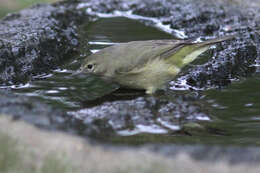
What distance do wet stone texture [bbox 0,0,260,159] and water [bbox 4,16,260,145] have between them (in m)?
0.03

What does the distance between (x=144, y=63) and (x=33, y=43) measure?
128cm

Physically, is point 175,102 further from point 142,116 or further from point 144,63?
point 144,63

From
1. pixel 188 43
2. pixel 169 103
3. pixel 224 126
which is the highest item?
pixel 188 43

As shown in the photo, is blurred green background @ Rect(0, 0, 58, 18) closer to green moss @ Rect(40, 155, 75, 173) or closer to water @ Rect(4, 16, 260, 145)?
water @ Rect(4, 16, 260, 145)

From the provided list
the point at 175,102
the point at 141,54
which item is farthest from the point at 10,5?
the point at 175,102

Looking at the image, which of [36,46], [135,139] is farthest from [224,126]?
[36,46]

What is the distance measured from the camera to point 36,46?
4789 mm

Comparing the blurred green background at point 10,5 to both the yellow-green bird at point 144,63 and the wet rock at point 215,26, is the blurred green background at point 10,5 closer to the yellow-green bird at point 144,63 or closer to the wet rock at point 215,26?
the wet rock at point 215,26

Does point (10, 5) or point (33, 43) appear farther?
point (10, 5)

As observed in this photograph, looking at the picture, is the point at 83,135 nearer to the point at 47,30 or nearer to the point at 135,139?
the point at 135,139

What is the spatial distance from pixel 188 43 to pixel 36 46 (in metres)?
Answer: 1.70

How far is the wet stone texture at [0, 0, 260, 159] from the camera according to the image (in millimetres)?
2891

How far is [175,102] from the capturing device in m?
3.45

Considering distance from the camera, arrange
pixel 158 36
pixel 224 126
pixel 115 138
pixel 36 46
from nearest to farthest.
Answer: pixel 115 138 < pixel 224 126 < pixel 36 46 < pixel 158 36
